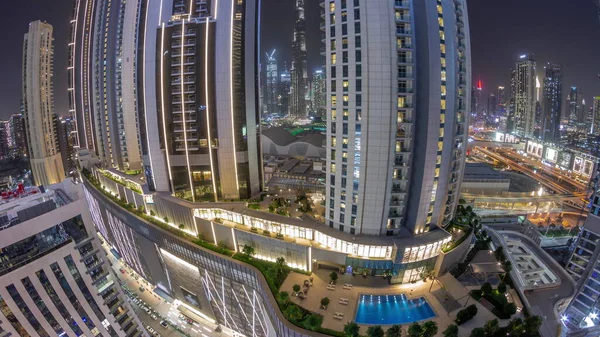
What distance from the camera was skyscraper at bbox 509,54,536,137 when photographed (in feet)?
544

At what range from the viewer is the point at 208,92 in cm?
4928

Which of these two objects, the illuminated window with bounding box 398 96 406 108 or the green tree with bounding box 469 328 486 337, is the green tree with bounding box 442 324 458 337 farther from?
the illuminated window with bounding box 398 96 406 108

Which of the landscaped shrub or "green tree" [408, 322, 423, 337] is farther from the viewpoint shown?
the landscaped shrub

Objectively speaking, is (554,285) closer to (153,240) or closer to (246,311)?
(246,311)

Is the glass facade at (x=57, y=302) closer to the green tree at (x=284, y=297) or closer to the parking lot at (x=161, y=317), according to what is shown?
the green tree at (x=284, y=297)

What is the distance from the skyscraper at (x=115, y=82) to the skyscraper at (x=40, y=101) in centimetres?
2203

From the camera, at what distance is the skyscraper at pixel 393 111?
113 feet

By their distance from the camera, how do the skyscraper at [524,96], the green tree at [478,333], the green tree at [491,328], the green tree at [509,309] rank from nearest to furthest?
the green tree at [478,333] < the green tree at [491,328] < the green tree at [509,309] < the skyscraper at [524,96]

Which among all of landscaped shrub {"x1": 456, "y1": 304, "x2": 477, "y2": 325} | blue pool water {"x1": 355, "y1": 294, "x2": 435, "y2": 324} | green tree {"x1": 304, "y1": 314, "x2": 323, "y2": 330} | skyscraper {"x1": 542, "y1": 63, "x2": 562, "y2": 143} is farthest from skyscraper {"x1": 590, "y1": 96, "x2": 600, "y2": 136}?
green tree {"x1": 304, "y1": 314, "x2": 323, "y2": 330}

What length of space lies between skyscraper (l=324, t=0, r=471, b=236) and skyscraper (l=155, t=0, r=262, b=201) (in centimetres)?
2002

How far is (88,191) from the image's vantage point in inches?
2761

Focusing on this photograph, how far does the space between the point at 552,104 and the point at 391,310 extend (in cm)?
21882

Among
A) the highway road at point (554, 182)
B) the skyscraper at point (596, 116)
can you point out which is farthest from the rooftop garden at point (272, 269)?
the skyscraper at point (596, 116)

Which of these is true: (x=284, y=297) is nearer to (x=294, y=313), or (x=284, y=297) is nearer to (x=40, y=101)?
(x=294, y=313)
